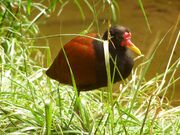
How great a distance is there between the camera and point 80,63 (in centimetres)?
166

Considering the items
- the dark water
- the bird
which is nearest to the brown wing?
the bird

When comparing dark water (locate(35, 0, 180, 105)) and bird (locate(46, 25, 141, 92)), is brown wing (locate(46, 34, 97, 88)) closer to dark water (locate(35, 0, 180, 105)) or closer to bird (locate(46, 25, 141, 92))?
bird (locate(46, 25, 141, 92))

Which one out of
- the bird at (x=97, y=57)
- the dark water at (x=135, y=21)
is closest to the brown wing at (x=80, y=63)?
the bird at (x=97, y=57)

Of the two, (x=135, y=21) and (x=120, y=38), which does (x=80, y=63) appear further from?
(x=135, y=21)

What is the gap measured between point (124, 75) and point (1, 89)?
1.47ft

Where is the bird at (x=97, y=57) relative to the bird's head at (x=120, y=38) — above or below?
below

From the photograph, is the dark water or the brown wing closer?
the brown wing

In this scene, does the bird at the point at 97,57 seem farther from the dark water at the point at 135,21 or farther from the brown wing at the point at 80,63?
the dark water at the point at 135,21

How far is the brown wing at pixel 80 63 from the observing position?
1.65 meters

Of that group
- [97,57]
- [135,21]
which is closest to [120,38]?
[97,57]

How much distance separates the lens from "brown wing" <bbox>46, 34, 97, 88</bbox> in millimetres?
1654

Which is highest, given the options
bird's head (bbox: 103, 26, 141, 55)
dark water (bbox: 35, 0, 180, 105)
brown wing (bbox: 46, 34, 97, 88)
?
dark water (bbox: 35, 0, 180, 105)

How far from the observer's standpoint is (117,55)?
1.67 meters

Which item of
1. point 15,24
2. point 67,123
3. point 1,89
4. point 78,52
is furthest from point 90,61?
point 15,24
